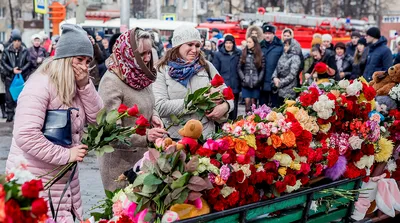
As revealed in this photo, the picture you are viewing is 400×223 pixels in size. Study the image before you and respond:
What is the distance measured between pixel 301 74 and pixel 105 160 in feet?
26.9

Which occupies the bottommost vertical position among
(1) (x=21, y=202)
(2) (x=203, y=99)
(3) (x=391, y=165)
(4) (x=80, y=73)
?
(3) (x=391, y=165)

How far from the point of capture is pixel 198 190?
3795 mm

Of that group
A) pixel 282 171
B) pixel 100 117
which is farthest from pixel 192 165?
pixel 282 171

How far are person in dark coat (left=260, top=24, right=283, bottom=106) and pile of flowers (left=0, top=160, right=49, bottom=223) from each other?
10259 mm

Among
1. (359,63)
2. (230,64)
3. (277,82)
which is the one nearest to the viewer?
(277,82)

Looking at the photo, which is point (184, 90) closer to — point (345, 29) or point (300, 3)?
point (345, 29)

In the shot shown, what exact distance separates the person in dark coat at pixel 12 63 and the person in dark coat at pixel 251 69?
4582 millimetres

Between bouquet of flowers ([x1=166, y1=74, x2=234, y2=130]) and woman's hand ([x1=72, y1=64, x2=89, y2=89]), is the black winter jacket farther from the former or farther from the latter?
woman's hand ([x1=72, y1=64, x2=89, y2=89])

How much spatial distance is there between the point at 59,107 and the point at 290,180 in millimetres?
1486

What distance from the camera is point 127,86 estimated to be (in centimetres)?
493

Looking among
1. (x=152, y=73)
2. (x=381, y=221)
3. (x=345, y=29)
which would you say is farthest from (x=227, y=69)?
(x=345, y=29)

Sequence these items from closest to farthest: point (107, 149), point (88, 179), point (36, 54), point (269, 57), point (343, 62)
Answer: point (107, 149) → point (88, 179) → point (269, 57) → point (343, 62) → point (36, 54)

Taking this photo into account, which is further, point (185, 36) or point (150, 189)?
point (185, 36)

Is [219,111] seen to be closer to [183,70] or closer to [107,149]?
[183,70]
